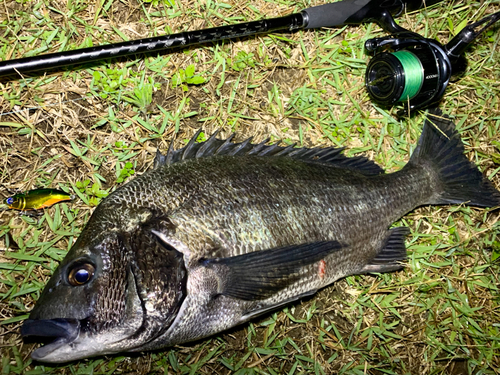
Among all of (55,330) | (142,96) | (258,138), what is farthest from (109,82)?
(55,330)

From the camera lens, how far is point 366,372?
9.70ft

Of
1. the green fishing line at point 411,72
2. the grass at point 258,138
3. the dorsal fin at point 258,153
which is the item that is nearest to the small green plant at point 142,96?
the grass at point 258,138

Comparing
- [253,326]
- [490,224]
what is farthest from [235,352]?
[490,224]

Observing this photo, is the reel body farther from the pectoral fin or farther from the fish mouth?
the fish mouth

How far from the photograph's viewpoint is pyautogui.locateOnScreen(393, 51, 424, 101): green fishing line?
2785 millimetres

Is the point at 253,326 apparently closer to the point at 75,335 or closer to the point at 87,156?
the point at 75,335

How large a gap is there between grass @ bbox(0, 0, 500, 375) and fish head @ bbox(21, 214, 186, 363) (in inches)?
30.2

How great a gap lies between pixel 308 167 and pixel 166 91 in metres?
1.29

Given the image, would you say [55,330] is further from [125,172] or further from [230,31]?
[230,31]

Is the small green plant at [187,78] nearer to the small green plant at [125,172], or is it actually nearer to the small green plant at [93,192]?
the small green plant at [125,172]

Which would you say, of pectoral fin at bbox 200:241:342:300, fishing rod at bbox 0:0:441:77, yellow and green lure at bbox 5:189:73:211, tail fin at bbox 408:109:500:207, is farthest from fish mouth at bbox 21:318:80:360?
tail fin at bbox 408:109:500:207

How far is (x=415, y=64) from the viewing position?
2.80 meters

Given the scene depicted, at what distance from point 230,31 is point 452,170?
202 centimetres

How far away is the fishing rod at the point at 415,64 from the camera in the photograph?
2.79 m
